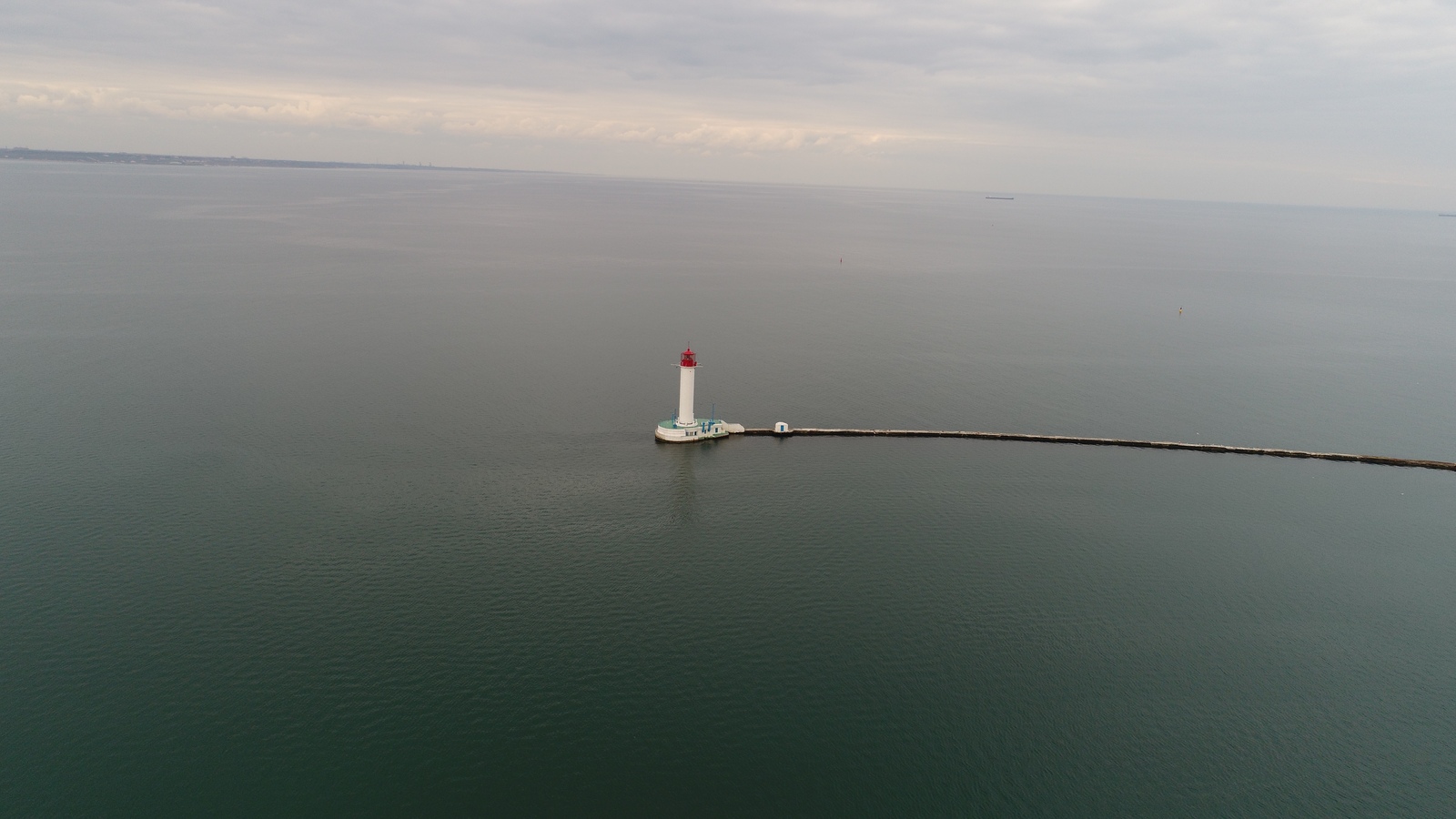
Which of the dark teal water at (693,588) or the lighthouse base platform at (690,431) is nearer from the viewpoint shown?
the dark teal water at (693,588)

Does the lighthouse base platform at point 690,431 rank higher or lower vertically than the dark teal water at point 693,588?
higher

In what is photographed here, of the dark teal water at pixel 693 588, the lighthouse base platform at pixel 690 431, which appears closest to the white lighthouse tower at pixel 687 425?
the lighthouse base platform at pixel 690 431

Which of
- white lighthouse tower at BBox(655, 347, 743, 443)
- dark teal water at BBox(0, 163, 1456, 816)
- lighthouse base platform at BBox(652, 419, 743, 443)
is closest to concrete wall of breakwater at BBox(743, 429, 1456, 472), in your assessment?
dark teal water at BBox(0, 163, 1456, 816)

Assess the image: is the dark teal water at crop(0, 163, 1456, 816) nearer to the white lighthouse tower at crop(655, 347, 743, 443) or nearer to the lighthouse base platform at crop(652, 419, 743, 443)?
the lighthouse base platform at crop(652, 419, 743, 443)

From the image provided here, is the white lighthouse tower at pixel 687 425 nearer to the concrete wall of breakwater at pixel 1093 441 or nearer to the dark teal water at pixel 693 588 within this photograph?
the dark teal water at pixel 693 588

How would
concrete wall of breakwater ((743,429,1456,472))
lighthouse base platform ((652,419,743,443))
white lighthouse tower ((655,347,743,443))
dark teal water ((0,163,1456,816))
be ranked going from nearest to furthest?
dark teal water ((0,163,1456,816)), white lighthouse tower ((655,347,743,443)), lighthouse base platform ((652,419,743,443)), concrete wall of breakwater ((743,429,1456,472))

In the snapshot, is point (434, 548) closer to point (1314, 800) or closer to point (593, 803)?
point (593, 803)

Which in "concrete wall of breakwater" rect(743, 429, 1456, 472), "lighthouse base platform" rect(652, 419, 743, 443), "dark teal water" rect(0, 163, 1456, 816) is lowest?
"dark teal water" rect(0, 163, 1456, 816)
